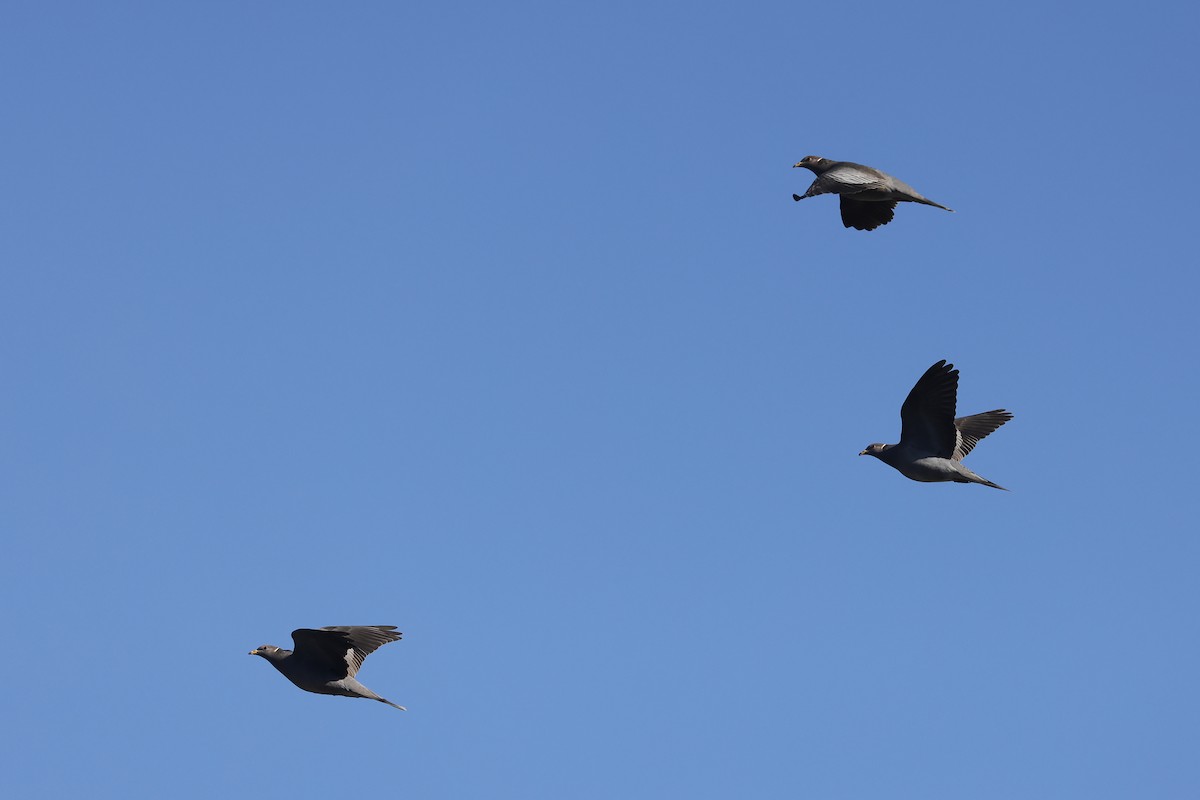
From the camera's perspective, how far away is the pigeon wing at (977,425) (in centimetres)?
3428

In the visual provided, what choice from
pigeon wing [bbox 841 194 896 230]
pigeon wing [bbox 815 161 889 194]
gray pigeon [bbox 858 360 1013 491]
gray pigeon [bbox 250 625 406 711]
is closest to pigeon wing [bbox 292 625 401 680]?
gray pigeon [bbox 250 625 406 711]

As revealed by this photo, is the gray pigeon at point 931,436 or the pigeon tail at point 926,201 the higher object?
the pigeon tail at point 926,201

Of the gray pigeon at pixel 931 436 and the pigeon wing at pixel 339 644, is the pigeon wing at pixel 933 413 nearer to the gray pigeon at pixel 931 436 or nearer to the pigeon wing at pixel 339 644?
the gray pigeon at pixel 931 436

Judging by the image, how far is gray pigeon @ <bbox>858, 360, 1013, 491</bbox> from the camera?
2984cm

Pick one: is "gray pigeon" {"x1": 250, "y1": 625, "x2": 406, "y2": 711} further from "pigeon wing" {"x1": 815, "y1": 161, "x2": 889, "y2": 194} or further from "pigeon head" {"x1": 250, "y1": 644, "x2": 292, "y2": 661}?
"pigeon wing" {"x1": 815, "y1": 161, "x2": 889, "y2": 194}

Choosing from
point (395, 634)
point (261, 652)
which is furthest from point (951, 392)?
point (261, 652)

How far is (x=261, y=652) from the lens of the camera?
30422 mm

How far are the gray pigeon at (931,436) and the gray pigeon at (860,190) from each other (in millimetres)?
3522

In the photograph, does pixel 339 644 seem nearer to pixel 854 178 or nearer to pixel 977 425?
pixel 854 178

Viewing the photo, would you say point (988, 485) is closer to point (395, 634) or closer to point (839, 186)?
point (839, 186)

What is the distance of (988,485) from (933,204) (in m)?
5.75

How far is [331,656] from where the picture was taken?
1152 inches

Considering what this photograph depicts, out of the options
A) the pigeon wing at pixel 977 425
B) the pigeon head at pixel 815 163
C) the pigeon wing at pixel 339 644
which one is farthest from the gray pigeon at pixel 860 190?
the pigeon wing at pixel 339 644

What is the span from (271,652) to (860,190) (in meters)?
14.9
